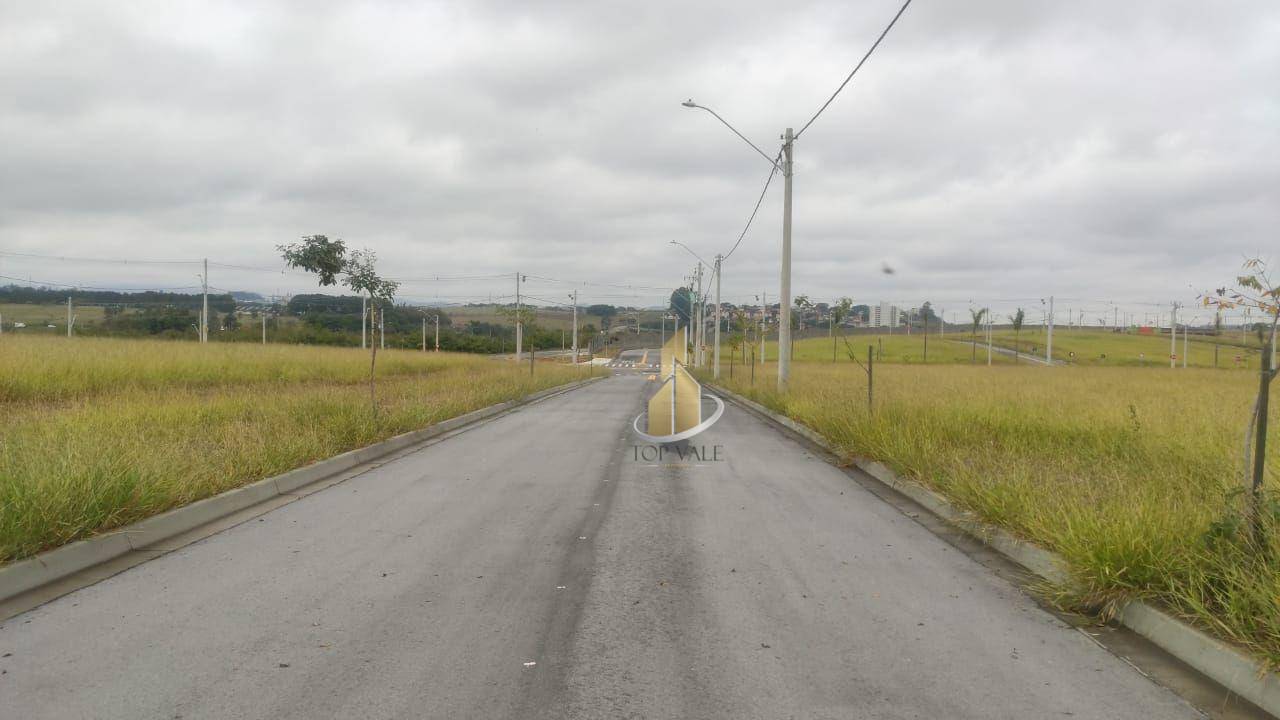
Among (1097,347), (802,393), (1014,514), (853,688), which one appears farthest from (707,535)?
(1097,347)

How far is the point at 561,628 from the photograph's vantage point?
4.51 meters

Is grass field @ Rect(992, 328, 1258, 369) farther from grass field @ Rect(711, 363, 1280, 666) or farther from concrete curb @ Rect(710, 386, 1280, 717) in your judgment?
concrete curb @ Rect(710, 386, 1280, 717)

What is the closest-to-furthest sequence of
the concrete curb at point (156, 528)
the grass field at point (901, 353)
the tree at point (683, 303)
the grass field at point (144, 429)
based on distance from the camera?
the concrete curb at point (156, 528) → the grass field at point (144, 429) → the tree at point (683, 303) → the grass field at point (901, 353)

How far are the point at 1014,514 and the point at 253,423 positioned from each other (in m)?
10.6

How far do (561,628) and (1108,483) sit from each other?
19.1 feet

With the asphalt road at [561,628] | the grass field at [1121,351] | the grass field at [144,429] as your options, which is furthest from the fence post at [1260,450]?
the grass field at [1121,351]

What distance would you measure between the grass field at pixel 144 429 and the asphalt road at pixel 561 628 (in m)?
0.80

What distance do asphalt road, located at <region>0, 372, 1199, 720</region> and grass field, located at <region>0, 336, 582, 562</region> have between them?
80cm

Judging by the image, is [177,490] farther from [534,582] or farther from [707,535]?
[707,535]

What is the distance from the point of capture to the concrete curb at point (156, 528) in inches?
207

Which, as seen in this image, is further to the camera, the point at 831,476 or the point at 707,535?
the point at 831,476

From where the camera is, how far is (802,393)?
20875mm

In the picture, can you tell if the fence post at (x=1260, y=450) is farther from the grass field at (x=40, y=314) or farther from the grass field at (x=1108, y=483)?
the grass field at (x=40, y=314)


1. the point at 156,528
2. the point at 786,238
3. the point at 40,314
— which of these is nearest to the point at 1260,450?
the point at 156,528
